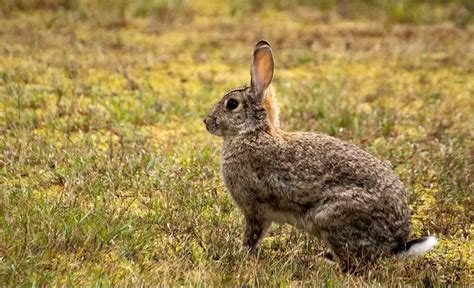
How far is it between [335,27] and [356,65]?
92.3 inches

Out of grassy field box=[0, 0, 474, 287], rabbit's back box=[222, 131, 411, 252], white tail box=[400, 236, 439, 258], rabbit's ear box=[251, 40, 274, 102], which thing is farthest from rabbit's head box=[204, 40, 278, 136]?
white tail box=[400, 236, 439, 258]

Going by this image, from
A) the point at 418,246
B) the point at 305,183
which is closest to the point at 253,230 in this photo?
the point at 305,183

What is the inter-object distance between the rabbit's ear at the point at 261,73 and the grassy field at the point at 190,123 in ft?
3.32

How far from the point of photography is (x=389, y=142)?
9.05 meters

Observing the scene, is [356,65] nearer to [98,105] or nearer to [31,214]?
[98,105]

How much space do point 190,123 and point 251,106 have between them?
9.37 feet

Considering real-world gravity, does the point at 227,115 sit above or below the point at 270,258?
above

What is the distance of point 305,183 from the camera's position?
6.28 metres

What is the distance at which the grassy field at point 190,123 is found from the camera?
19.6 feet

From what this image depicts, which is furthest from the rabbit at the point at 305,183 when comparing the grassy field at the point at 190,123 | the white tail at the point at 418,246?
the grassy field at the point at 190,123

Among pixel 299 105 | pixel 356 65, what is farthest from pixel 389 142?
pixel 356 65

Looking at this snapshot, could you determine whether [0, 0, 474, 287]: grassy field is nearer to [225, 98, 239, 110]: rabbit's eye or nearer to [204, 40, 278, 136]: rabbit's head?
[204, 40, 278, 136]: rabbit's head

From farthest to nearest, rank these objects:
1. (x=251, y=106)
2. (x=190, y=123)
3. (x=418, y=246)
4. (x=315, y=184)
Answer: (x=190, y=123) < (x=251, y=106) < (x=315, y=184) < (x=418, y=246)

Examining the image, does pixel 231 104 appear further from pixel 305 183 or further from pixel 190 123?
pixel 190 123
